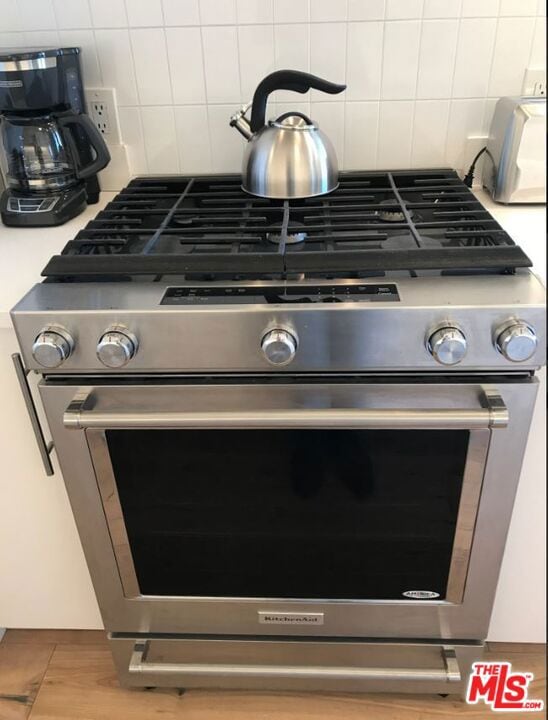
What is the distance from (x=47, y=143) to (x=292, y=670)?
1.15 meters

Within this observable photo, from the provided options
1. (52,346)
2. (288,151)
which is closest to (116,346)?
(52,346)

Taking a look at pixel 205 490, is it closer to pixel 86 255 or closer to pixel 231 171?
pixel 86 255

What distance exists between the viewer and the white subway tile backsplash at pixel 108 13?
122 centimetres

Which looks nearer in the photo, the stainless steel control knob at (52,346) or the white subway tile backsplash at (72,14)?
the stainless steel control knob at (52,346)

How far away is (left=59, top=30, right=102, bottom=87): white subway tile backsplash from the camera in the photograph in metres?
1.25

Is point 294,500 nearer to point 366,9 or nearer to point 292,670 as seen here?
point 292,670

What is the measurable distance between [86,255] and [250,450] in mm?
403

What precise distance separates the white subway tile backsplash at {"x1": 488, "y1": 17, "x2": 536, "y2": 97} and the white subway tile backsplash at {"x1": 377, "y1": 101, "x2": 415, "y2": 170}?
18 centimetres

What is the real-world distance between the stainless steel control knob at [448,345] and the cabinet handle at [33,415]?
2.05 feet

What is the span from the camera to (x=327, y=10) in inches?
47.4

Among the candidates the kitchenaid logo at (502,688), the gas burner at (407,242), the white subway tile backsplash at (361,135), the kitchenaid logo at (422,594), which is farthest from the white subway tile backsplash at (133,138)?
the kitchenaid logo at (502,688)

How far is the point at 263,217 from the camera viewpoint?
108cm

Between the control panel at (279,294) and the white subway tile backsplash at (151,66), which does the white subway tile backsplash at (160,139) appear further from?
the control panel at (279,294)

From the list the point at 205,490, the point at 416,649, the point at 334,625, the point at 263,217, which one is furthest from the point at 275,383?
the point at 416,649
